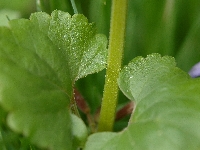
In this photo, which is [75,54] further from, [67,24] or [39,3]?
[39,3]

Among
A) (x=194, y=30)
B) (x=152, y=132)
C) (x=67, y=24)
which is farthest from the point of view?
(x=194, y=30)

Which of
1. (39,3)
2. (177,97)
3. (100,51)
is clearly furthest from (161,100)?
(39,3)

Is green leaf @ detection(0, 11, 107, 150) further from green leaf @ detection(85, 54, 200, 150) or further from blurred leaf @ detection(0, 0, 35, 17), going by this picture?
blurred leaf @ detection(0, 0, 35, 17)

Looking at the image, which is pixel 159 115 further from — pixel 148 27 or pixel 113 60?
pixel 148 27

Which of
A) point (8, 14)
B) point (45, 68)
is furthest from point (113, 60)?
point (8, 14)

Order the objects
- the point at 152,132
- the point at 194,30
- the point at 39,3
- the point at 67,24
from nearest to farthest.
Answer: the point at 152,132, the point at 67,24, the point at 39,3, the point at 194,30

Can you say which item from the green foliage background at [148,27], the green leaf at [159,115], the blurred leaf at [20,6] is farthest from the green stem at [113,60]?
the blurred leaf at [20,6]
